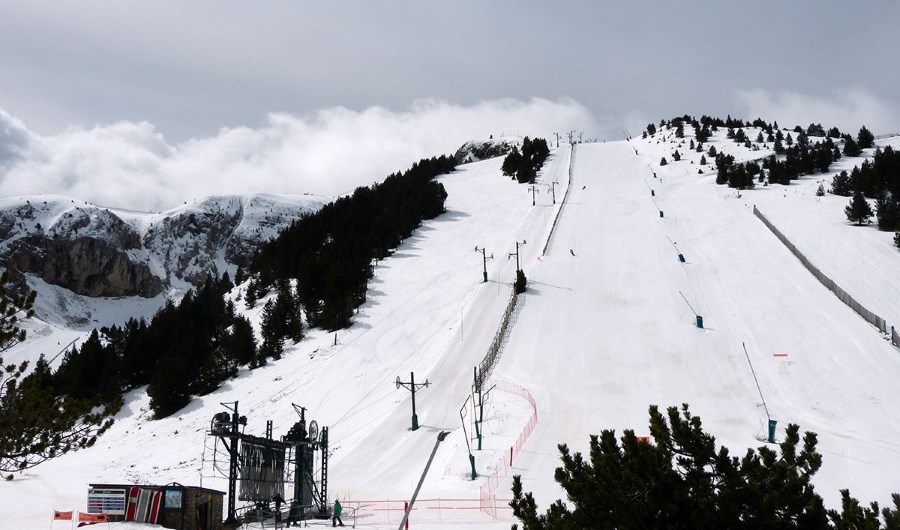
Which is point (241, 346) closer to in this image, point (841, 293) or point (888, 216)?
point (841, 293)

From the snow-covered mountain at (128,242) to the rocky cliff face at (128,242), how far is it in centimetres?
18

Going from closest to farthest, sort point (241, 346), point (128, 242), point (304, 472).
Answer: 1. point (304, 472)
2. point (241, 346)
3. point (128, 242)

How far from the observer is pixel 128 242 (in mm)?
147750

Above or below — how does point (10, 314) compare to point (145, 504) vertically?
above

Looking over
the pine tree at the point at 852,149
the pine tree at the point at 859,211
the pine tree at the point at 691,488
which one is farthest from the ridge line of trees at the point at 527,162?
the pine tree at the point at 691,488

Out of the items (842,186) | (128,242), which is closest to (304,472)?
(842,186)

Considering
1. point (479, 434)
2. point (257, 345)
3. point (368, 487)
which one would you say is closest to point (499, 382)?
point (479, 434)

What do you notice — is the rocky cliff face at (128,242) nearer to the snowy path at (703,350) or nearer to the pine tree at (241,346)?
the pine tree at (241,346)

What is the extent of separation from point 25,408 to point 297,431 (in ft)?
40.3

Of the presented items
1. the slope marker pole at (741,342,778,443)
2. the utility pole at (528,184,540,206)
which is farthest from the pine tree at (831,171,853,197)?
the slope marker pole at (741,342,778,443)

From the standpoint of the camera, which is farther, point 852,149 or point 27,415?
point 852,149

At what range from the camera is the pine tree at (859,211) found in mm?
49344

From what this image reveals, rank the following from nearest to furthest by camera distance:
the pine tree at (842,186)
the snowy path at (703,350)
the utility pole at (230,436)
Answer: the utility pole at (230,436) → the snowy path at (703,350) → the pine tree at (842,186)

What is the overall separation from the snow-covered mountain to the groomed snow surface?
315ft
